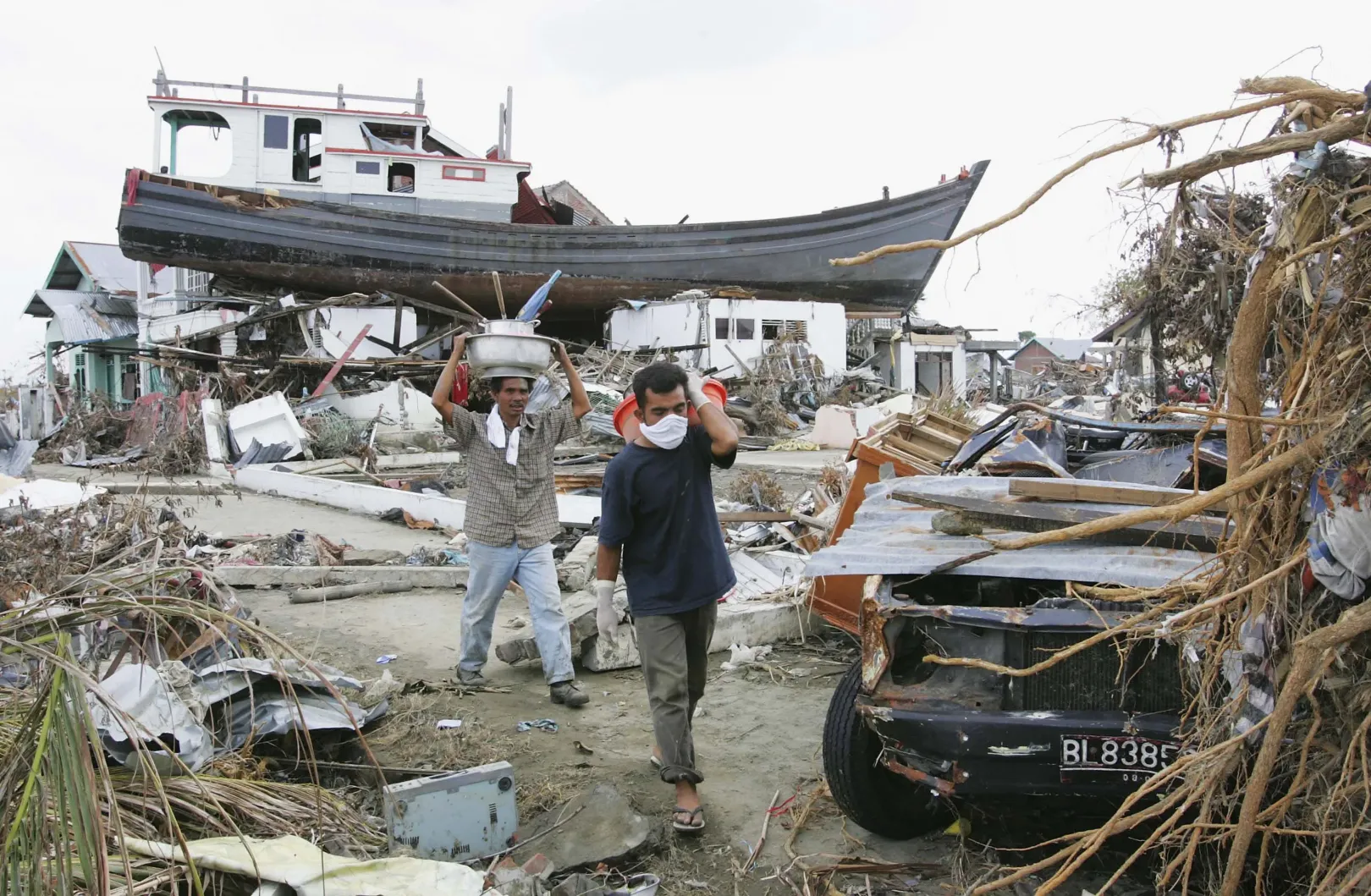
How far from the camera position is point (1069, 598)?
304 cm

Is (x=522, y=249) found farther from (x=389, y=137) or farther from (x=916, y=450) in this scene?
(x=916, y=450)

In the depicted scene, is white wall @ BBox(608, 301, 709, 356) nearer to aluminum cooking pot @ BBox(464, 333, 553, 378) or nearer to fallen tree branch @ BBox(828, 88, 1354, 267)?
aluminum cooking pot @ BBox(464, 333, 553, 378)

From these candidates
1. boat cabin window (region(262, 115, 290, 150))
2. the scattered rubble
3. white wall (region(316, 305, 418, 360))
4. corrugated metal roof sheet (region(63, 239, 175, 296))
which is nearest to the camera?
the scattered rubble

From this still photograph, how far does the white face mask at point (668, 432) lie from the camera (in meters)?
3.94

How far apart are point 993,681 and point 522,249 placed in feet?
78.7

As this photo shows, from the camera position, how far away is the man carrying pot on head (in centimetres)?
518

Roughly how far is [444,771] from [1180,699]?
2.75 m

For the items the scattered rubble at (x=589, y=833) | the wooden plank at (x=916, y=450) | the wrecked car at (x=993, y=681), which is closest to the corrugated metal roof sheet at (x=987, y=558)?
the wrecked car at (x=993, y=681)

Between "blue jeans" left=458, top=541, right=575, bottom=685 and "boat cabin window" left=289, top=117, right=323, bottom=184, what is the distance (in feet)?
77.4

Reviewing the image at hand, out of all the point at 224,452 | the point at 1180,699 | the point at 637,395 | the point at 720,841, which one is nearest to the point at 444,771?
the point at 720,841

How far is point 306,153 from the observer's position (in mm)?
26250

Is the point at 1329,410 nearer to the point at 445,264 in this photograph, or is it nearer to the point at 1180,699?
the point at 1180,699

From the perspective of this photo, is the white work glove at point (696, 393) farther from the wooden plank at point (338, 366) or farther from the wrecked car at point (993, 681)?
the wooden plank at point (338, 366)

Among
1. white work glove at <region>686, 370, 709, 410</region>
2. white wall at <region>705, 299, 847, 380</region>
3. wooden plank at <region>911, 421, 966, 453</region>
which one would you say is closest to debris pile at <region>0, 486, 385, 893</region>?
white work glove at <region>686, 370, 709, 410</region>
